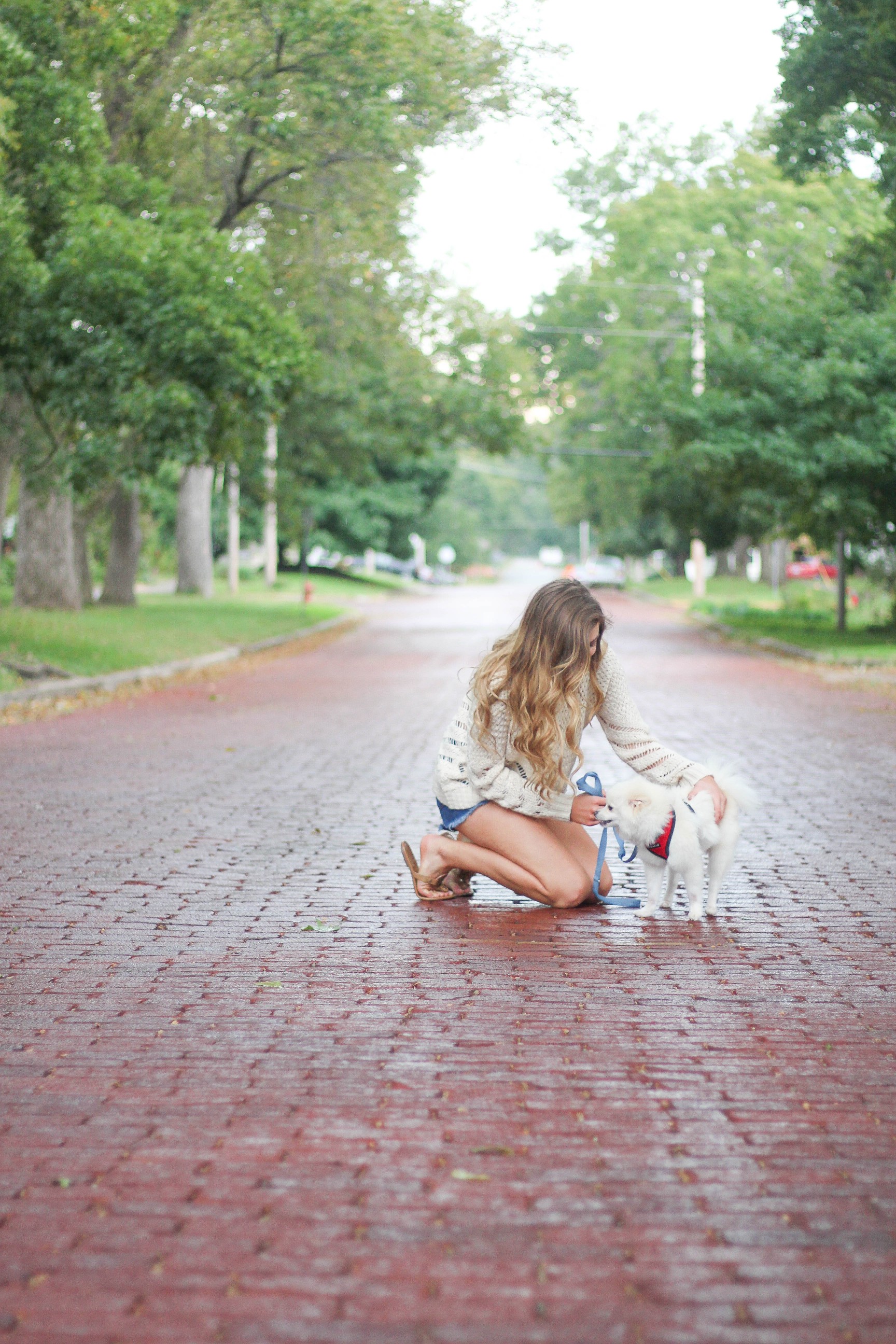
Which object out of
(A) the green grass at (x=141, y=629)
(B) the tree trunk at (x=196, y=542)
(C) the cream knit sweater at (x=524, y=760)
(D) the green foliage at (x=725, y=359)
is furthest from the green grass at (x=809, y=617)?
(C) the cream knit sweater at (x=524, y=760)

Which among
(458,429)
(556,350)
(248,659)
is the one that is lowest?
(248,659)

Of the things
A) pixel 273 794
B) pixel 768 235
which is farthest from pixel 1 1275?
pixel 768 235

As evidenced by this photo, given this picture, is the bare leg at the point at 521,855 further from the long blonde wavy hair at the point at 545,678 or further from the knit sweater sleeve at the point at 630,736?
the knit sweater sleeve at the point at 630,736

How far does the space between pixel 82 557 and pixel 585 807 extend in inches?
1077

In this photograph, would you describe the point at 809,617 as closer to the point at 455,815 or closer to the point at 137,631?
the point at 137,631

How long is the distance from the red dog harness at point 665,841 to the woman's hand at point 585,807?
0.29 meters

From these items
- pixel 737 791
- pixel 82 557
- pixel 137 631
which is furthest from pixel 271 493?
pixel 737 791

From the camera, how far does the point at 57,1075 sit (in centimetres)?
449

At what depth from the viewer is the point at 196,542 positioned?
1681 inches

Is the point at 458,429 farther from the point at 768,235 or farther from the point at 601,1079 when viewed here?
the point at 601,1079

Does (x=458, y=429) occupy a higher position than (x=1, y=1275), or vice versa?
(x=458, y=429)

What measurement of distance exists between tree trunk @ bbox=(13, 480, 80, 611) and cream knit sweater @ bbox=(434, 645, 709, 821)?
2162cm

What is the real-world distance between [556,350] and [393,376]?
3002cm

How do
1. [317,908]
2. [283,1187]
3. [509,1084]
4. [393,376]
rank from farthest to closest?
[393,376], [317,908], [509,1084], [283,1187]
